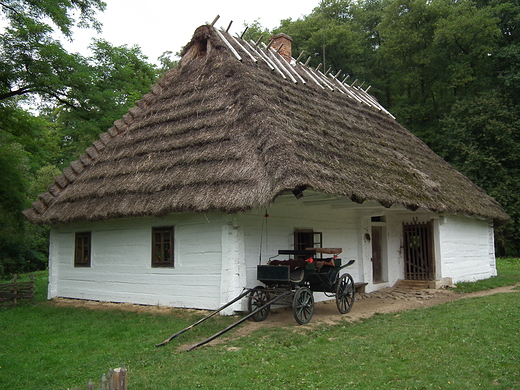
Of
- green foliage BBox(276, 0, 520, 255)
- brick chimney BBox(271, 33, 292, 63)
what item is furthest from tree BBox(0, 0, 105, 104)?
green foliage BBox(276, 0, 520, 255)

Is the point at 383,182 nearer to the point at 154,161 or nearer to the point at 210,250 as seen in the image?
the point at 210,250

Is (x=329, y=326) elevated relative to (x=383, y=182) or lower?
lower

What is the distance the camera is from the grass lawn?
17.9ft

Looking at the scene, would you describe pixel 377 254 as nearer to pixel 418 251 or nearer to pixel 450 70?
pixel 418 251

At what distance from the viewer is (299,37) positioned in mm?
34250

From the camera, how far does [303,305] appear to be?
848 centimetres

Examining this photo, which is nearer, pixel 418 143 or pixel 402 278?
pixel 402 278

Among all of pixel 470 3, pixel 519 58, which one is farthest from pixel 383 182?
pixel 470 3

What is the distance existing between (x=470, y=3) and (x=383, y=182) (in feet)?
74.8

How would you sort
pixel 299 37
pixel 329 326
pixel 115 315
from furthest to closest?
pixel 299 37, pixel 115 315, pixel 329 326

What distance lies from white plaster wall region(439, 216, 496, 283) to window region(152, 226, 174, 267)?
808 cm

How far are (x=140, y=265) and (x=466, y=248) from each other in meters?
10.6

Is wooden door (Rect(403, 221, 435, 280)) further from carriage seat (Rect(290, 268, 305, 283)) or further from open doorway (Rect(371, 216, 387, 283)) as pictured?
carriage seat (Rect(290, 268, 305, 283))

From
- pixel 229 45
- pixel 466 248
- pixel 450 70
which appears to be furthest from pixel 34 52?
pixel 450 70
